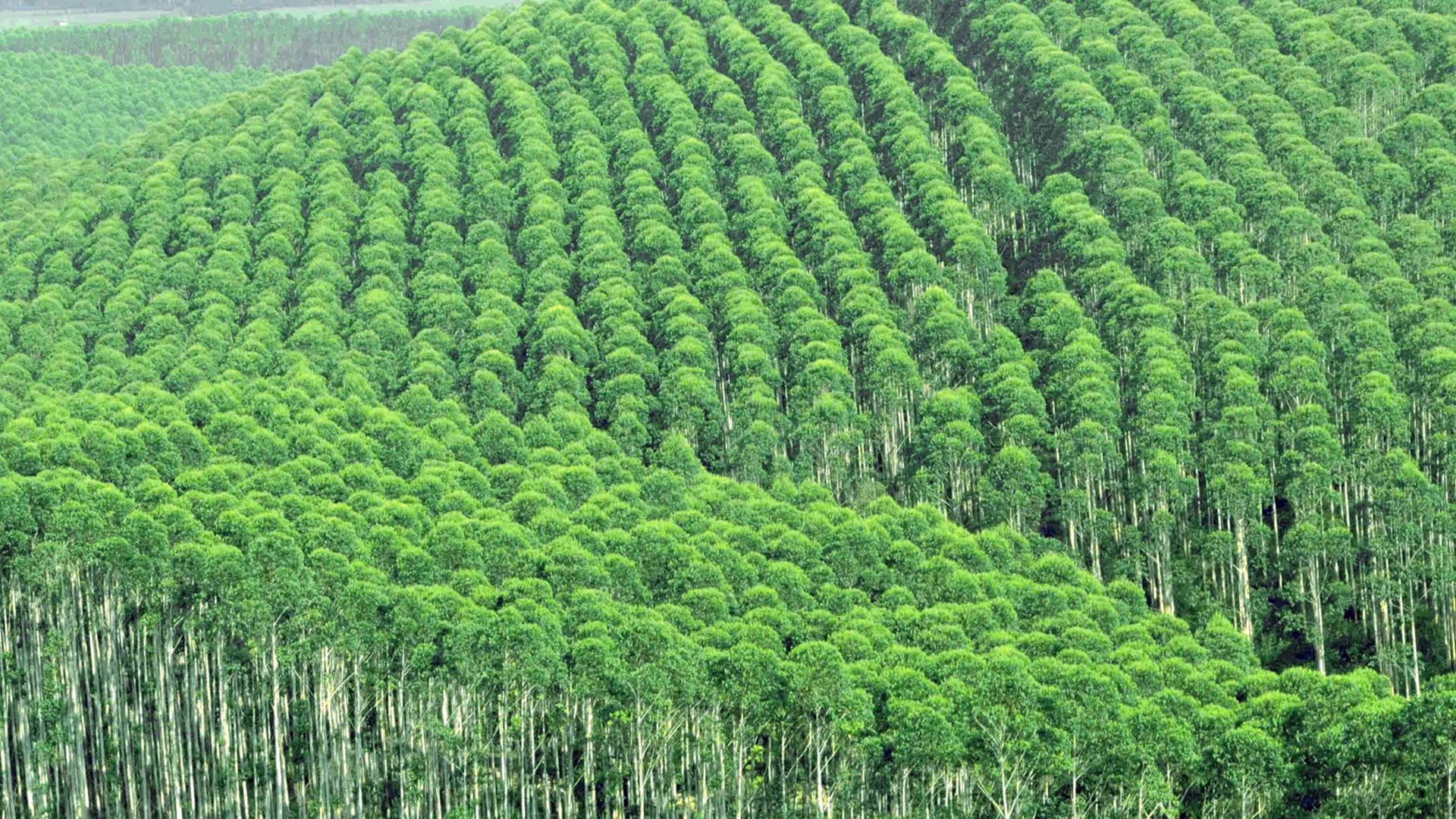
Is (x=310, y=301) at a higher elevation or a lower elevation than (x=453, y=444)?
higher

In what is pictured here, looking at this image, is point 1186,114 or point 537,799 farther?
point 1186,114

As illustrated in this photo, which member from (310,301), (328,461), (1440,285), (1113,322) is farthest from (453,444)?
(1440,285)

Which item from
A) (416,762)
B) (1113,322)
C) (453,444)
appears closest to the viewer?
(416,762)

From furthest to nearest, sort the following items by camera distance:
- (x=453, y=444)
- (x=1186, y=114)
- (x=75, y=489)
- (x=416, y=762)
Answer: (x=1186, y=114) → (x=453, y=444) → (x=75, y=489) → (x=416, y=762)

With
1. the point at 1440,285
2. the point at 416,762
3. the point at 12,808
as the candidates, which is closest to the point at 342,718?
the point at 416,762

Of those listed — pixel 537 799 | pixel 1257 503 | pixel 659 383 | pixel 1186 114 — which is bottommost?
pixel 537 799

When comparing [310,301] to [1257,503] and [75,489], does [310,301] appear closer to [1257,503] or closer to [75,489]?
[75,489]
